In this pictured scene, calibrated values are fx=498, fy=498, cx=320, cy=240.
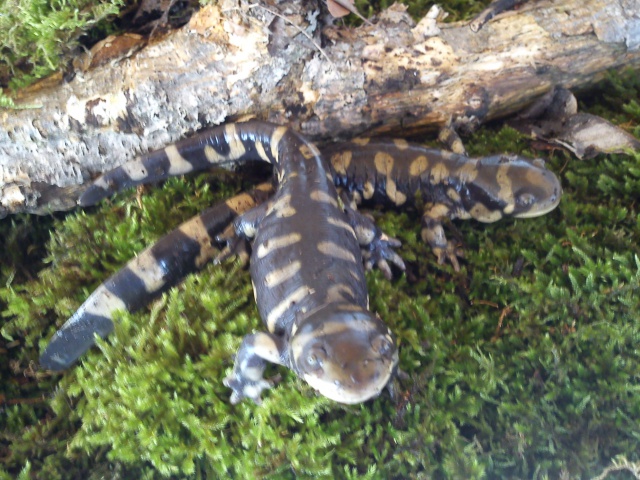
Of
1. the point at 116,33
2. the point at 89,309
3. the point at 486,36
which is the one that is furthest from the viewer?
the point at 486,36

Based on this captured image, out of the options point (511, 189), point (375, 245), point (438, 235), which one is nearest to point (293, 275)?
point (375, 245)

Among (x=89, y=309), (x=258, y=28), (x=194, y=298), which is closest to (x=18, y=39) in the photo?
(x=258, y=28)

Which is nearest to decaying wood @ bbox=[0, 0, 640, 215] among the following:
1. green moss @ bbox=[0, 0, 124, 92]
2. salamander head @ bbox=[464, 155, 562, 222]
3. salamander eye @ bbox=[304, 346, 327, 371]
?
green moss @ bbox=[0, 0, 124, 92]

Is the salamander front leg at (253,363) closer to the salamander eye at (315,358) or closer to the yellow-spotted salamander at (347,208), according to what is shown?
the yellow-spotted salamander at (347,208)

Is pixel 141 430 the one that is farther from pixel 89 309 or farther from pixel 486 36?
pixel 486 36

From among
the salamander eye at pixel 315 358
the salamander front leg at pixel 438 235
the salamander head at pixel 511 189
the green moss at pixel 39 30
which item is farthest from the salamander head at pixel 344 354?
the green moss at pixel 39 30

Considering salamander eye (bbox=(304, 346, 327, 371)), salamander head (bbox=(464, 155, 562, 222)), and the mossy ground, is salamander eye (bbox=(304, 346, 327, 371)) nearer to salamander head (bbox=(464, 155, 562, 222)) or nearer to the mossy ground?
the mossy ground
